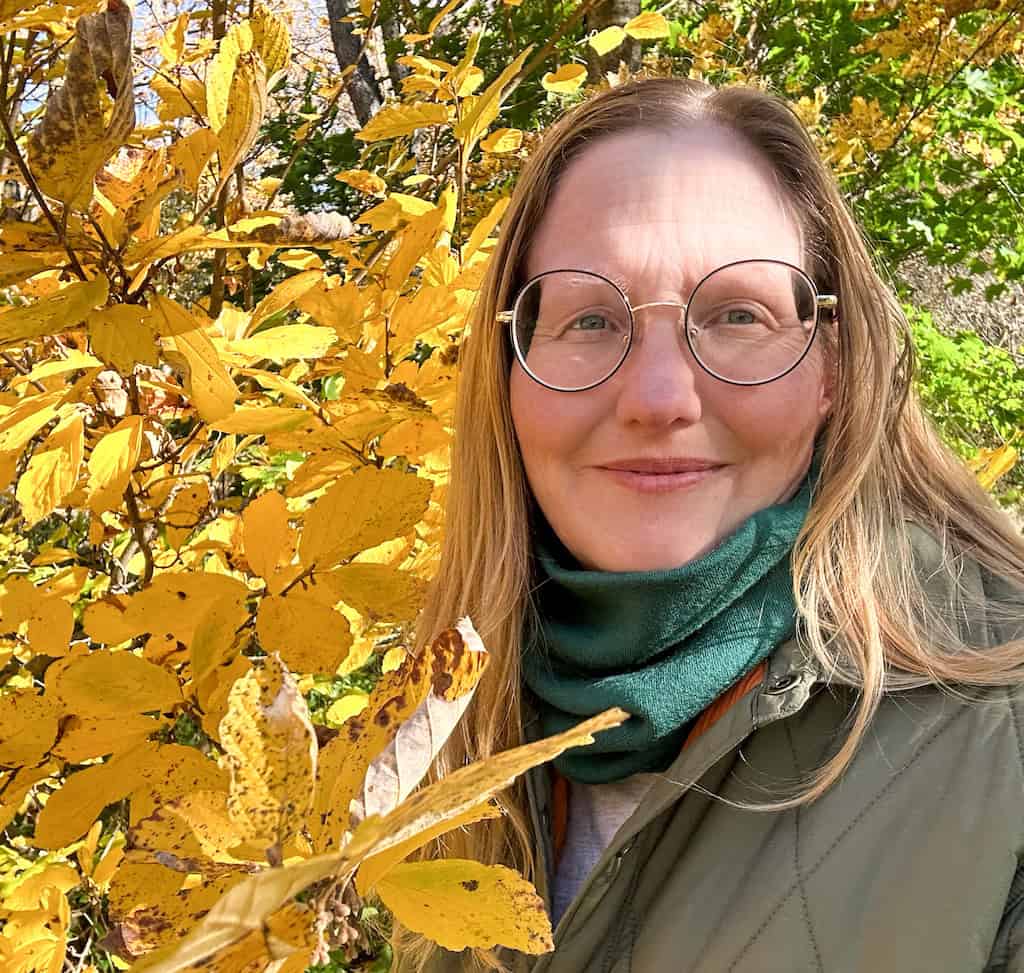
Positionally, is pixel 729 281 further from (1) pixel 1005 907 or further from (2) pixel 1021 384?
(2) pixel 1021 384

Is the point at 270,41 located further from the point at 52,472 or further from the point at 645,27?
the point at 645,27

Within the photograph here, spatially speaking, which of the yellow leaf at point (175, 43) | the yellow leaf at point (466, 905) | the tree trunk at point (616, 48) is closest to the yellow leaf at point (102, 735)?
the yellow leaf at point (466, 905)

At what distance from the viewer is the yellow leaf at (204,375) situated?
0.79m

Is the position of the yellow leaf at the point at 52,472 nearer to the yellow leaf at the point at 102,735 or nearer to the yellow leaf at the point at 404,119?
the yellow leaf at the point at 102,735

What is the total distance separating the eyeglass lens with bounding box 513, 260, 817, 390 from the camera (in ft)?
3.83

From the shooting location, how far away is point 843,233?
1358 mm

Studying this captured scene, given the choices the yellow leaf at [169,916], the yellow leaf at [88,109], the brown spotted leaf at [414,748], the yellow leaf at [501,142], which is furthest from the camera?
the yellow leaf at [501,142]

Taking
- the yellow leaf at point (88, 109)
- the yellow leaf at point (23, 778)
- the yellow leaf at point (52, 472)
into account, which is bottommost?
the yellow leaf at point (23, 778)

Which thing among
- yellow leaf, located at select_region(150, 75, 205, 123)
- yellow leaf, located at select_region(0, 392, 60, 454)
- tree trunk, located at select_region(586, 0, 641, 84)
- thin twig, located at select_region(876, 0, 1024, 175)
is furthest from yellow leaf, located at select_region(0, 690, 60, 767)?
thin twig, located at select_region(876, 0, 1024, 175)

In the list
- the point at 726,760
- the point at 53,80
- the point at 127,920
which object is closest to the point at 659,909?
the point at 726,760

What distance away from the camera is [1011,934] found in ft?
2.77

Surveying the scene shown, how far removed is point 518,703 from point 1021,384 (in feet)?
12.4

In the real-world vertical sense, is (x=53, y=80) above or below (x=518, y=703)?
above

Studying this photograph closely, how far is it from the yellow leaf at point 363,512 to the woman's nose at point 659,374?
35 centimetres
